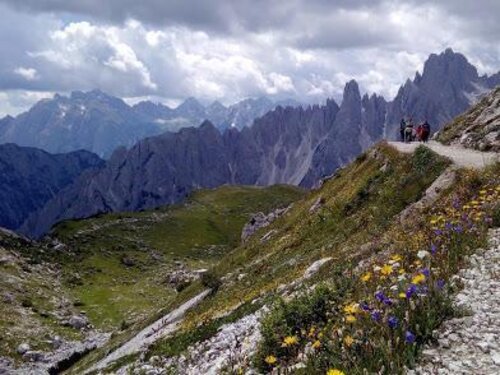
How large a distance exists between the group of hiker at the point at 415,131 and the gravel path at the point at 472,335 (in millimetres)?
44034

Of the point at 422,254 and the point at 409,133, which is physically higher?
the point at 409,133

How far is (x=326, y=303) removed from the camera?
47.0 feet

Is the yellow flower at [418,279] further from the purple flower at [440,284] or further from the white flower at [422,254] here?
the white flower at [422,254]

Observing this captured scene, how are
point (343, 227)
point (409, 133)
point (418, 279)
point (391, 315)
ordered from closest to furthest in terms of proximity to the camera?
1. point (418, 279)
2. point (391, 315)
3. point (343, 227)
4. point (409, 133)

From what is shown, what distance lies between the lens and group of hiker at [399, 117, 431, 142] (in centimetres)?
5566

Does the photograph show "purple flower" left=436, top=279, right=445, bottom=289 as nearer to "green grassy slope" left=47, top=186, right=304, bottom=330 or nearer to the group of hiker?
the group of hiker

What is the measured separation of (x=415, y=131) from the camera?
61.4 meters

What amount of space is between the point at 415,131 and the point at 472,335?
175 feet

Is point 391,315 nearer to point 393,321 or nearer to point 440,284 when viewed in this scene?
point 393,321

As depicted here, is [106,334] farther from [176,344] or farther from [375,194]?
[176,344]

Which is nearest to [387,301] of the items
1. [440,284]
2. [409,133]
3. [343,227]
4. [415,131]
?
[440,284]

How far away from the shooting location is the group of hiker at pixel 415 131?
183 ft

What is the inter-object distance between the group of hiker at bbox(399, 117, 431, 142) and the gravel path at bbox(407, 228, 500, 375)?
44.0 meters

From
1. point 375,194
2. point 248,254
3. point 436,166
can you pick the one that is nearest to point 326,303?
point 436,166
